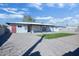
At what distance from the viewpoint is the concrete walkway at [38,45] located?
10.7 feet

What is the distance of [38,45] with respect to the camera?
10.8 ft

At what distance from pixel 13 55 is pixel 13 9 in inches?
21.2

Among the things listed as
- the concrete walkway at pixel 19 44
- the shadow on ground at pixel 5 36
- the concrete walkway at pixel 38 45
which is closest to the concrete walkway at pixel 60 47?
the concrete walkway at pixel 38 45

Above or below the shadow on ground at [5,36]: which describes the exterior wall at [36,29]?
above

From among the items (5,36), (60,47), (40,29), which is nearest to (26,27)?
(40,29)

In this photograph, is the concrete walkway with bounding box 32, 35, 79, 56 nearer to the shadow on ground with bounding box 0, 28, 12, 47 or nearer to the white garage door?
the white garage door

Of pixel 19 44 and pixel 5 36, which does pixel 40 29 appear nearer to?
pixel 19 44

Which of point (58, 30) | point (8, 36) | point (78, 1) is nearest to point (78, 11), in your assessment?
point (78, 1)

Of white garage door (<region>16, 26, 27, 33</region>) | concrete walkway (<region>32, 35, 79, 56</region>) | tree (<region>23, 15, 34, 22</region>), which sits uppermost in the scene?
tree (<region>23, 15, 34, 22</region>)

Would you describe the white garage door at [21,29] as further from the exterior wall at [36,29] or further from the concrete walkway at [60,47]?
the concrete walkway at [60,47]

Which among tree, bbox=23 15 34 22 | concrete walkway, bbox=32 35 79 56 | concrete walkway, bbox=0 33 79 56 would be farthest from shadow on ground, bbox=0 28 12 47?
concrete walkway, bbox=32 35 79 56

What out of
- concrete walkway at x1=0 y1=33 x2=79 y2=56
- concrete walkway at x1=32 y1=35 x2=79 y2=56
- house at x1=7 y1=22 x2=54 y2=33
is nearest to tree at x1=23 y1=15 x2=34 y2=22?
house at x1=7 y1=22 x2=54 y2=33

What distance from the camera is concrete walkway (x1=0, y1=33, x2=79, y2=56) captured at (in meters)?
3.28

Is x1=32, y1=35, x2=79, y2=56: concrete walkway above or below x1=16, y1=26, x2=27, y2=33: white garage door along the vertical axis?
below
